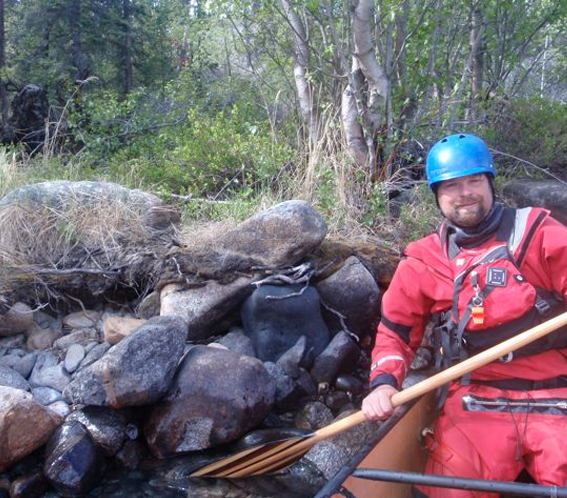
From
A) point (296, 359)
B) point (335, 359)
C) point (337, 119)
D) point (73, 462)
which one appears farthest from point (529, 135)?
point (73, 462)

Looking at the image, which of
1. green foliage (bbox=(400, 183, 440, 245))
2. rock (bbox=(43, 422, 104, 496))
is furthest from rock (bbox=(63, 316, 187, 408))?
green foliage (bbox=(400, 183, 440, 245))

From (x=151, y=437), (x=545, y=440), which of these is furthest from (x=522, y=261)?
(x=151, y=437)

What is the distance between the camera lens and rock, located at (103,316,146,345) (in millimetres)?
4504

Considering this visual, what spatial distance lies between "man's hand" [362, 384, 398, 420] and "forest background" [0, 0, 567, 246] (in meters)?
2.76

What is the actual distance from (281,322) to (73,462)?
1617 millimetres

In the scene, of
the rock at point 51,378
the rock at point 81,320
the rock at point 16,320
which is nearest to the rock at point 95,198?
the rock at point 81,320

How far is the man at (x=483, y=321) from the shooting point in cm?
273

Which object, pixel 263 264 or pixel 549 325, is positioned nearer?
pixel 549 325

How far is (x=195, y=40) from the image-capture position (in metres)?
10.8

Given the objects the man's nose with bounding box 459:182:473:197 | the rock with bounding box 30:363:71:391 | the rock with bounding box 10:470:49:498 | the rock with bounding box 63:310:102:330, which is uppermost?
the man's nose with bounding box 459:182:473:197

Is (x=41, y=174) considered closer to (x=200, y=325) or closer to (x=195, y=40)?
(x=200, y=325)

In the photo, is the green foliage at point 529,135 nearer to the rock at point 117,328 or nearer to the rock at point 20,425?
the rock at point 117,328

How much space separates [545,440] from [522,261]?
704mm

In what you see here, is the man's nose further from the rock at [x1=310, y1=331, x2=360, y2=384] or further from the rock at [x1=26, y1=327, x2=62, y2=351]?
the rock at [x1=26, y1=327, x2=62, y2=351]
